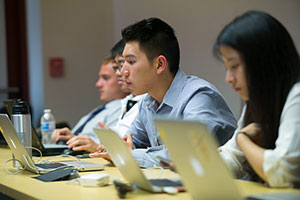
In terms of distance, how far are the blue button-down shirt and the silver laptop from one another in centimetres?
82

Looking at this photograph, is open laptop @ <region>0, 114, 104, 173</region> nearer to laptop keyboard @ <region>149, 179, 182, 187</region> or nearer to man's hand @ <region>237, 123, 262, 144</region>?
laptop keyboard @ <region>149, 179, 182, 187</region>

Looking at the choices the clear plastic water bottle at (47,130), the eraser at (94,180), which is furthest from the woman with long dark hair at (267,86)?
the clear plastic water bottle at (47,130)

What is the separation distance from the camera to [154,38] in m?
2.39

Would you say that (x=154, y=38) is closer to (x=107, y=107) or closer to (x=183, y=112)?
(x=183, y=112)

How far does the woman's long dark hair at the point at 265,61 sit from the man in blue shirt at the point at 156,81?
29.5 inches

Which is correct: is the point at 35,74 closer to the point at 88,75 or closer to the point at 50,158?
the point at 88,75

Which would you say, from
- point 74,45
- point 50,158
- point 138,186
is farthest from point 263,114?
point 74,45

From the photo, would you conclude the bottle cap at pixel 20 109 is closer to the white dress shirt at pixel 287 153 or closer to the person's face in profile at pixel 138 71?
the person's face in profile at pixel 138 71

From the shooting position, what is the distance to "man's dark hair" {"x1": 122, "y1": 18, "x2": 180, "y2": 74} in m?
2.38

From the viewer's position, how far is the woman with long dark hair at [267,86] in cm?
134

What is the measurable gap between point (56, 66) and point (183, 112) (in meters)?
2.61

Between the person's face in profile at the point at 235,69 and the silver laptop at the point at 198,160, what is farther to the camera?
the person's face in profile at the point at 235,69

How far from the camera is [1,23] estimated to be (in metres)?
4.96

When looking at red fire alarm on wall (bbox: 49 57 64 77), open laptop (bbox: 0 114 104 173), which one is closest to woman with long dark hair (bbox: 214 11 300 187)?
open laptop (bbox: 0 114 104 173)
